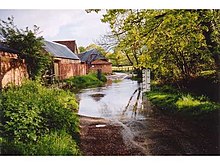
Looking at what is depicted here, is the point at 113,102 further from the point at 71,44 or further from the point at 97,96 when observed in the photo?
the point at 71,44

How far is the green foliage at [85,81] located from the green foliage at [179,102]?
0.92 meters

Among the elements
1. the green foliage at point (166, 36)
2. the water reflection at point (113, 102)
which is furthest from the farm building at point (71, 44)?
the water reflection at point (113, 102)

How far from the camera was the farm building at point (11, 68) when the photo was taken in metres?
2.91

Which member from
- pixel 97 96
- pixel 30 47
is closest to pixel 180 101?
pixel 97 96

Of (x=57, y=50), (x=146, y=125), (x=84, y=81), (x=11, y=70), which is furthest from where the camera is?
(x=84, y=81)

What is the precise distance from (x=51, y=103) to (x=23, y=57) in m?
0.99

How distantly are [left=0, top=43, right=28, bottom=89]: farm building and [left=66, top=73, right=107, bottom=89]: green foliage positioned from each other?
0.50 metres

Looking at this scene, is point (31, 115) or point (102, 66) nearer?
point (31, 115)

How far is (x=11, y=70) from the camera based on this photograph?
3109 mm

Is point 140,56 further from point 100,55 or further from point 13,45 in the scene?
point 13,45

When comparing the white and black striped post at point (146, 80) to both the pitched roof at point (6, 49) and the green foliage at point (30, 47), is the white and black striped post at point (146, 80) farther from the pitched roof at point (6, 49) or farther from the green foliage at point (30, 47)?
the pitched roof at point (6, 49)

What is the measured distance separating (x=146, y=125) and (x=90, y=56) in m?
0.96
